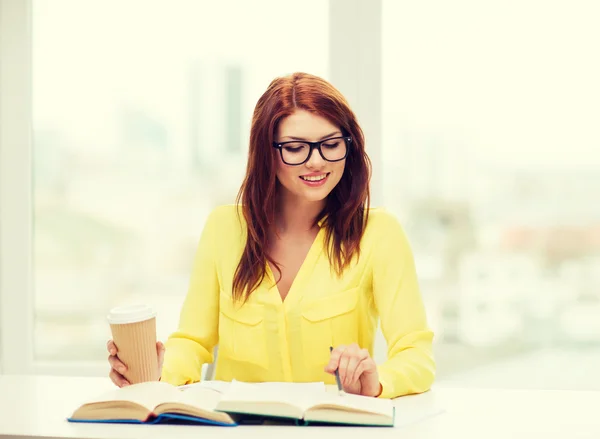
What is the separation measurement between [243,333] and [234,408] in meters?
0.59

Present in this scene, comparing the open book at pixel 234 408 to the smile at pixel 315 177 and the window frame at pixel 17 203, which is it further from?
the window frame at pixel 17 203

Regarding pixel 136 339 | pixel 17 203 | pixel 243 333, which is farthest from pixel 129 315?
pixel 17 203

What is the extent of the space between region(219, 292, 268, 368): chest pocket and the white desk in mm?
361

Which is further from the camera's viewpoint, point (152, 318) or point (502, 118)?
point (502, 118)

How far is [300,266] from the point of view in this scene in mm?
1988

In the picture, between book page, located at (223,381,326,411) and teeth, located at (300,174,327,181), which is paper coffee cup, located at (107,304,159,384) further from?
teeth, located at (300,174,327,181)

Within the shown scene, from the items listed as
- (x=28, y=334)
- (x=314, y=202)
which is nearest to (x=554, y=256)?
(x=314, y=202)

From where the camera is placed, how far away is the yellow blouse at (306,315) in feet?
6.21

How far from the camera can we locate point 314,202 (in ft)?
6.69

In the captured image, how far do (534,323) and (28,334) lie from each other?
7.03 feet

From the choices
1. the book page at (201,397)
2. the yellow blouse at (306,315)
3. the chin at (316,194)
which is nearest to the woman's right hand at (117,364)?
the book page at (201,397)

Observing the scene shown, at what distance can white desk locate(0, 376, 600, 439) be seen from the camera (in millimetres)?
1299

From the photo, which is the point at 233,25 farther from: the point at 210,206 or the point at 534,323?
the point at 534,323

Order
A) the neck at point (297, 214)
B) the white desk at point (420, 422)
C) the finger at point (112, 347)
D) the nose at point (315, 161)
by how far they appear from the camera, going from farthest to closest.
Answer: the neck at point (297, 214), the nose at point (315, 161), the finger at point (112, 347), the white desk at point (420, 422)
